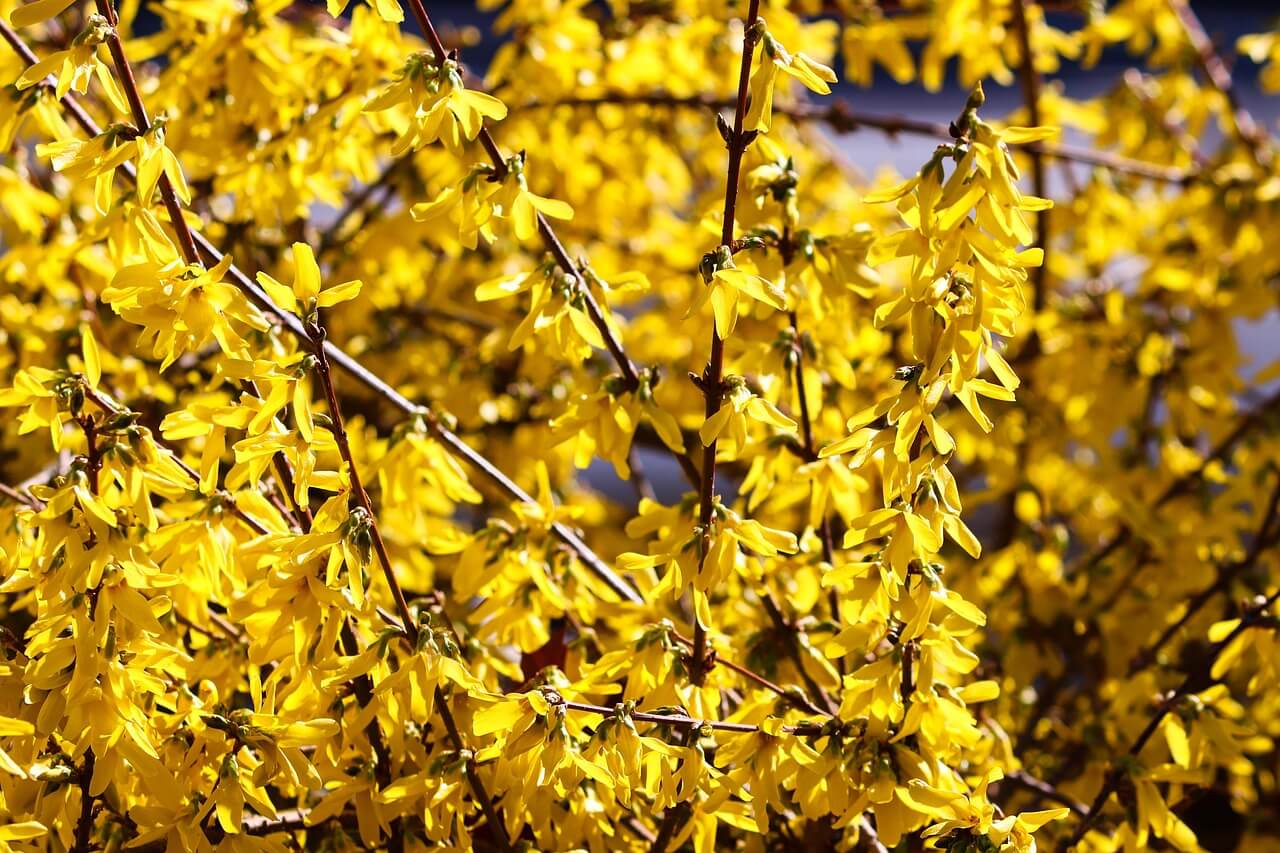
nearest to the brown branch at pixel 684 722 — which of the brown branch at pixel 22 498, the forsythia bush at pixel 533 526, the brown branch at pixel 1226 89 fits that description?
the forsythia bush at pixel 533 526

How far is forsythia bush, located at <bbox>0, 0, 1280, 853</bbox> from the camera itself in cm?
86

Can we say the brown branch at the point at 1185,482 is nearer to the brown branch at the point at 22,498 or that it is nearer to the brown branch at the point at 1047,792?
the brown branch at the point at 1047,792

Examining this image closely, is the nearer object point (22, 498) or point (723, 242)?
point (723, 242)

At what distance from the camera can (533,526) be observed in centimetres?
113

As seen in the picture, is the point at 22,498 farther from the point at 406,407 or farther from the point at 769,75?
the point at 769,75

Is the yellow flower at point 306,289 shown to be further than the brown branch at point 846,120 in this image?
No

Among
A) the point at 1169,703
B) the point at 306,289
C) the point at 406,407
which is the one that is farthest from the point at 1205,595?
the point at 306,289

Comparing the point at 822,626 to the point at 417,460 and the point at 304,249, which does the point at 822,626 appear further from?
the point at 304,249

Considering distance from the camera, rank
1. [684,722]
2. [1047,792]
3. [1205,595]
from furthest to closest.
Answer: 1. [1205,595]
2. [1047,792]
3. [684,722]

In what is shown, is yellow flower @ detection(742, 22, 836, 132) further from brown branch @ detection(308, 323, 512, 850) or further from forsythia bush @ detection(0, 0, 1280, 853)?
brown branch @ detection(308, 323, 512, 850)

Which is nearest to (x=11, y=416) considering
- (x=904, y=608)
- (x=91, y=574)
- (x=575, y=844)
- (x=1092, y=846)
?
(x=91, y=574)

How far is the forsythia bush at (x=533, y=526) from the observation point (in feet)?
2.82

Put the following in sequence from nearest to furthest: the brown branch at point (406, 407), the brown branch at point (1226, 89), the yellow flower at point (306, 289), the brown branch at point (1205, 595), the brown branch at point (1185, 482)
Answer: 1. the yellow flower at point (306, 289)
2. the brown branch at point (406, 407)
3. the brown branch at point (1205, 595)
4. the brown branch at point (1185, 482)
5. the brown branch at point (1226, 89)

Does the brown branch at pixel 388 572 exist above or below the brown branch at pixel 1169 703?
above
